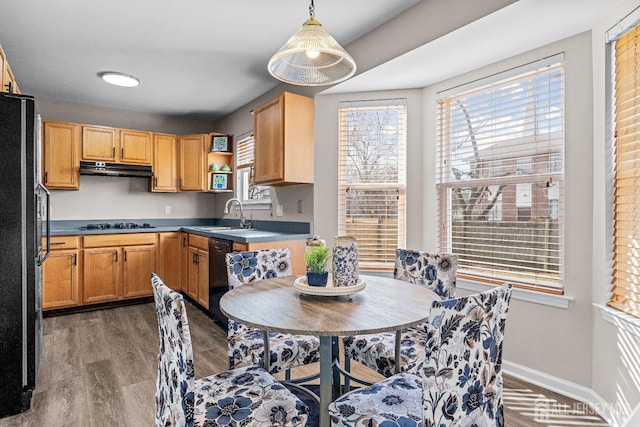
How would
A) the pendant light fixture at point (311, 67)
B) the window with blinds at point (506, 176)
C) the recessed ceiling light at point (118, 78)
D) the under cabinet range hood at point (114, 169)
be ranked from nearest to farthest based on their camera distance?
1. the pendant light fixture at point (311, 67)
2. the window with blinds at point (506, 176)
3. the recessed ceiling light at point (118, 78)
4. the under cabinet range hood at point (114, 169)

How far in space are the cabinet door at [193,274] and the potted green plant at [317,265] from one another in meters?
2.71

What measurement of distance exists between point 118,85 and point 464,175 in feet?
11.7

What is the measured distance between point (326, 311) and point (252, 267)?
0.91m

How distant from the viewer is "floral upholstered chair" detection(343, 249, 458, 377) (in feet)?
5.57

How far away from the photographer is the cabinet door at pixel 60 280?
3.75 meters

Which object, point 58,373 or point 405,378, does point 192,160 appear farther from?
point 405,378

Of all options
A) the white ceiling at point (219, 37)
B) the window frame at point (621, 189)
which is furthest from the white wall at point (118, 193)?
the window frame at point (621, 189)

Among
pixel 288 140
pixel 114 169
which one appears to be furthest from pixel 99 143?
pixel 288 140

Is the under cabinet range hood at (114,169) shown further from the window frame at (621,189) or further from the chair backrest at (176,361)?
the window frame at (621,189)

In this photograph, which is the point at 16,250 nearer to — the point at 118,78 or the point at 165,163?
the point at 118,78

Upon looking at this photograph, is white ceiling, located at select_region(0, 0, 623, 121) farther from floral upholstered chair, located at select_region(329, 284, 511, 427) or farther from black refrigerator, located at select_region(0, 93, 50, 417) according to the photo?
floral upholstered chair, located at select_region(329, 284, 511, 427)

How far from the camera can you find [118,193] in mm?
4723

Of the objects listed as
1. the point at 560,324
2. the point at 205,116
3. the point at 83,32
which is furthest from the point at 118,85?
the point at 560,324

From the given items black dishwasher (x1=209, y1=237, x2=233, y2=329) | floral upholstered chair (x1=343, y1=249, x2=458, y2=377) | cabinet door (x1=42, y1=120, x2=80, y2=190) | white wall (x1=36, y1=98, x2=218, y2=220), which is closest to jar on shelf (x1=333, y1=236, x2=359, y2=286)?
floral upholstered chair (x1=343, y1=249, x2=458, y2=377)
